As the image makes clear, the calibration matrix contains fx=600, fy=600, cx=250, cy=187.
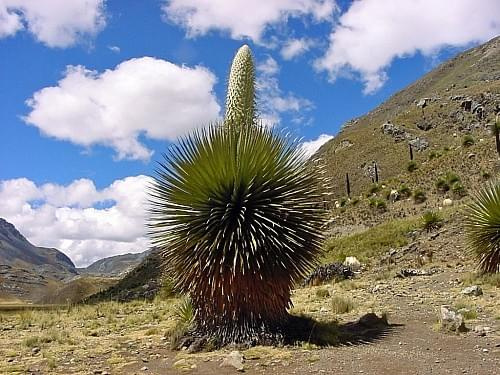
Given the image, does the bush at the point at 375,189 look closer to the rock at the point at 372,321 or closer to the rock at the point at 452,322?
the rock at the point at 372,321

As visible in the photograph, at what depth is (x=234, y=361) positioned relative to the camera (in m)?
8.75

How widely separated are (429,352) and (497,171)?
1017 inches

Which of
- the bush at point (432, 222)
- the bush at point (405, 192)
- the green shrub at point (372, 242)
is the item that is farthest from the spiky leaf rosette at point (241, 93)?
the bush at point (405, 192)

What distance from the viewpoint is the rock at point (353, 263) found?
2241 centimetres

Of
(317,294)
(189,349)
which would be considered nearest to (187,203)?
(189,349)

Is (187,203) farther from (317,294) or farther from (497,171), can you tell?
(497,171)

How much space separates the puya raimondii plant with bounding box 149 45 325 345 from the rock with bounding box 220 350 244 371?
3.20 feet

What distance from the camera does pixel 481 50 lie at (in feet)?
459

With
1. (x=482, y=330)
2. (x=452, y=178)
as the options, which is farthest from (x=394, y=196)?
(x=482, y=330)

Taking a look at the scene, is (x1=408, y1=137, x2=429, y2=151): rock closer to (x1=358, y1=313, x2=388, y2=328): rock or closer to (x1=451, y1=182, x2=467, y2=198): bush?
(x1=451, y1=182, x2=467, y2=198): bush

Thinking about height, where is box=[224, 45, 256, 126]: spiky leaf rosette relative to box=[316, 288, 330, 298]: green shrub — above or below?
above

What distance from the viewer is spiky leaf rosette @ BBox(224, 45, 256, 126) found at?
34.3ft

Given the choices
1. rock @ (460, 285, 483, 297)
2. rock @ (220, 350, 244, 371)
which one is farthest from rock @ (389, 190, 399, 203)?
rock @ (220, 350, 244, 371)

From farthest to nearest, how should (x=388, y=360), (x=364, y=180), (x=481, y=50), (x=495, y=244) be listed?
(x=481, y=50)
(x=364, y=180)
(x=495, y=244)
(x=388, y=360)
